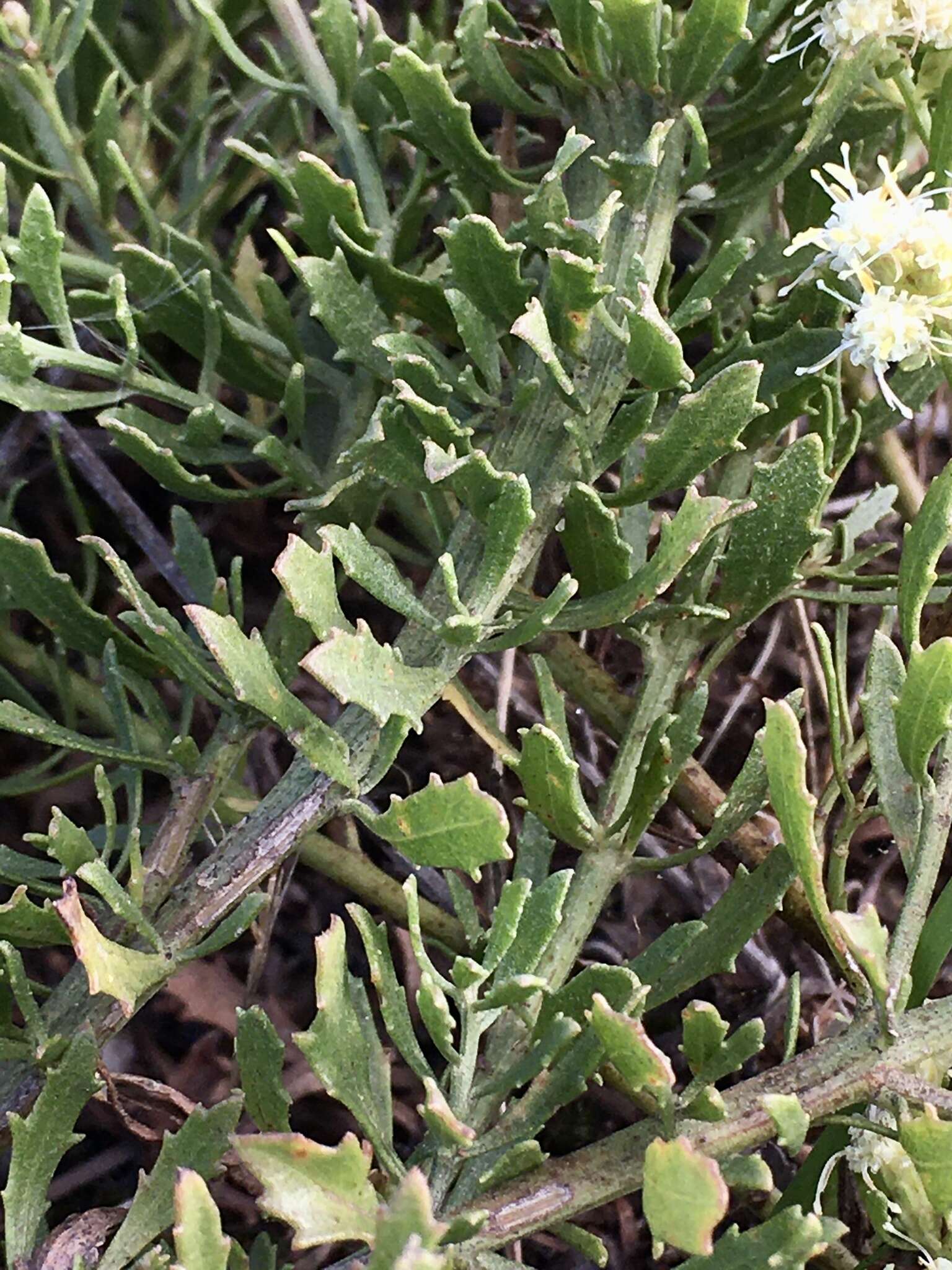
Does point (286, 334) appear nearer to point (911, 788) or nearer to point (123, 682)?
point (123, 682)

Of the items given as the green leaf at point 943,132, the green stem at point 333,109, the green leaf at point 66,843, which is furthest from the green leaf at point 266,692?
the green leaf at point 943,132

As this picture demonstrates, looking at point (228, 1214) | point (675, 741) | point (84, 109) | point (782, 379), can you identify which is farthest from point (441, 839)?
point (84, 109)

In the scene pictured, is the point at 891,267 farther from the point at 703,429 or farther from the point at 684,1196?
the point at 684,1196

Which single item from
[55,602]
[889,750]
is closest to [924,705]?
[889,750]

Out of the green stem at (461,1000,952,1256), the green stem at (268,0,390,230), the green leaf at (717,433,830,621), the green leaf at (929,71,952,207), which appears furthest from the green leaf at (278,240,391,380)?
the green stem at (461,1000,952,1256)

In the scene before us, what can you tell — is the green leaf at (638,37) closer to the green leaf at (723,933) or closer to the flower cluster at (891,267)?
the flower cluster at (891,267)

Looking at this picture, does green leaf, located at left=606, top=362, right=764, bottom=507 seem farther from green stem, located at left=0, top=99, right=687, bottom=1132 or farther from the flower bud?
the flower bud

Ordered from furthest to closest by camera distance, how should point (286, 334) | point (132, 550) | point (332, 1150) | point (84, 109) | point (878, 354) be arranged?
1. point (132, 550)
2. point (84, 109)
3. point (286, 334)
4. point (878, 354)
5. point (332, 1150)
